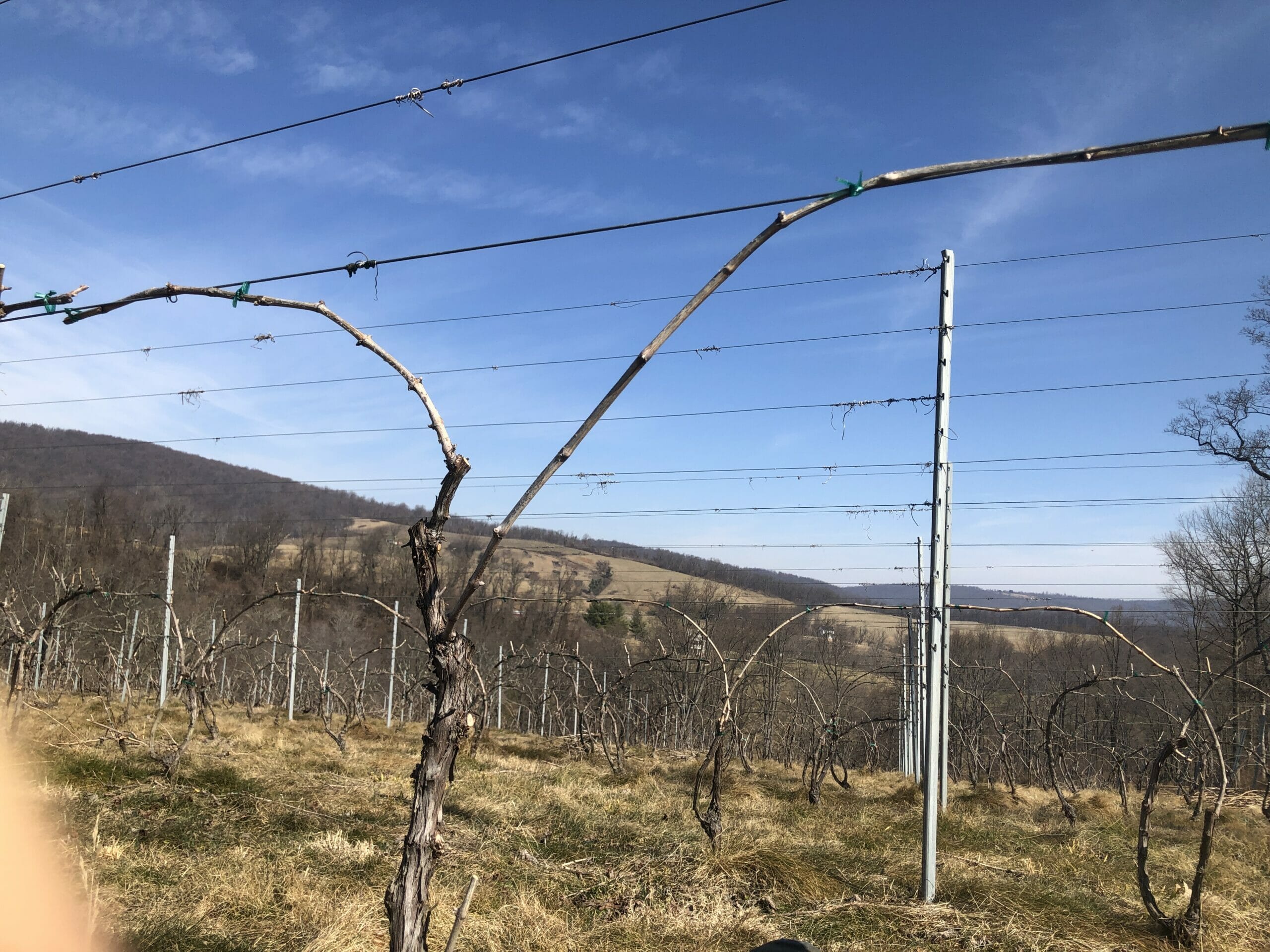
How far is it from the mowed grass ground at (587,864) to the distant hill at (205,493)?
22.0m

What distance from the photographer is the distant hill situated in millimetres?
38281

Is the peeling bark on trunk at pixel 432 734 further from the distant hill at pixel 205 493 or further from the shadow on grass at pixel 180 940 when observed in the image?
the distant hill at pixel 205 493

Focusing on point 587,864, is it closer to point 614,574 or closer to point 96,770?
point 96,770

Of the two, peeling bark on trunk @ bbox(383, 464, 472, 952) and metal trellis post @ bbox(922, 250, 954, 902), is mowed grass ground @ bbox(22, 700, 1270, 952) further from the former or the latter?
peeling bark on trunk @ bbox(383, 464, 472, 952)

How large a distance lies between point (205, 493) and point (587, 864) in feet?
261

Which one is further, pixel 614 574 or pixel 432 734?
pixel 614 574

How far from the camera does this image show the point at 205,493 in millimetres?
75938

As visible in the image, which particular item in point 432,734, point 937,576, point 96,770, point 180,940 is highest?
point 937,576

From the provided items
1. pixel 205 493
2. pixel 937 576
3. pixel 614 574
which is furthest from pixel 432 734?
pixel 205 493

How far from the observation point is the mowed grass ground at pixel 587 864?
454cm

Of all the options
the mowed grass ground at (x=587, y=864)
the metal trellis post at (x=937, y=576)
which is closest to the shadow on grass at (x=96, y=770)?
the mowed grass ground at (x=587, y=864)

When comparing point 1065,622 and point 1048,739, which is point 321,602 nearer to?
point 1065,622

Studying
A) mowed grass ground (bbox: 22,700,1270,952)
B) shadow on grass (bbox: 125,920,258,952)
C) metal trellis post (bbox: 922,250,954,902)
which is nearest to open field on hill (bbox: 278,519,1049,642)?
mowed grass ground (bbox: 22,700,1270,952)

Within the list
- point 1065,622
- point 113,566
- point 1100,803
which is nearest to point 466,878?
point 1100,803
